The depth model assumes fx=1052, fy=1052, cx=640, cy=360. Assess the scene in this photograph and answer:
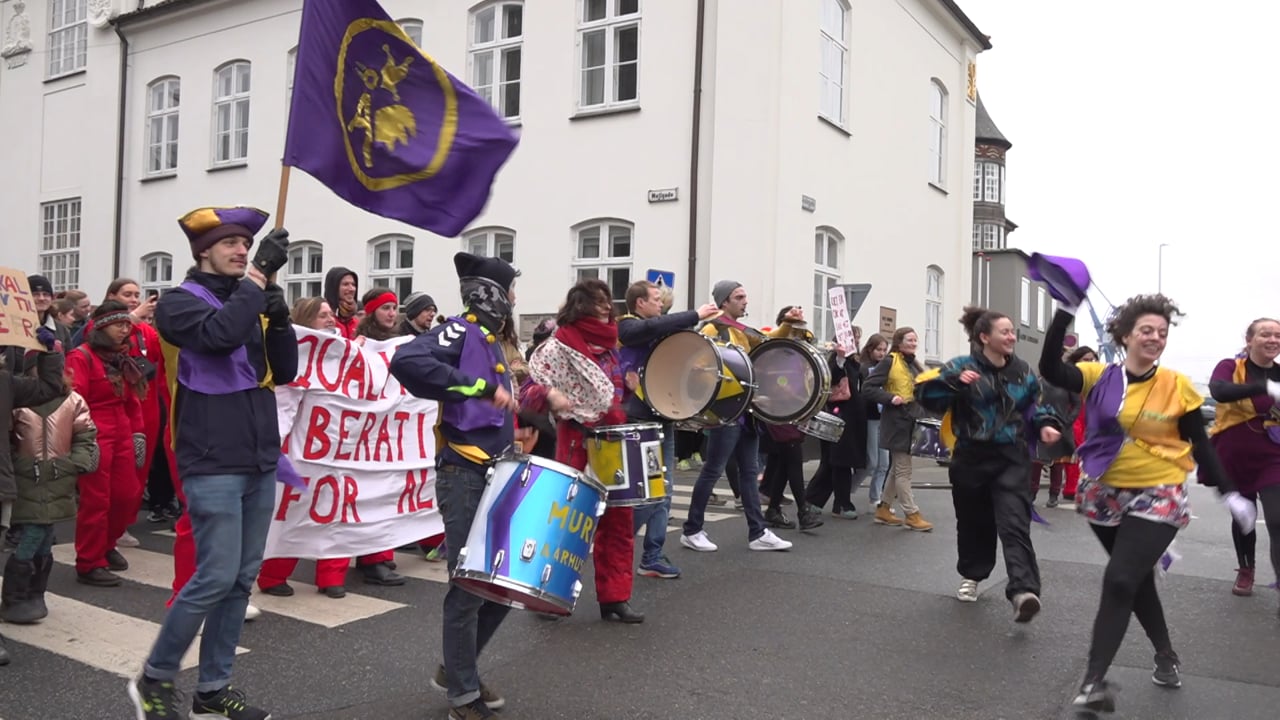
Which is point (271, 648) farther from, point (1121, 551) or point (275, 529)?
point (1121, 551)

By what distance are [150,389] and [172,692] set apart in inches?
171

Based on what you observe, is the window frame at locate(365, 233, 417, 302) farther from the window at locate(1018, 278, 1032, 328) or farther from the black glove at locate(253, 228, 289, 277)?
the window at locate(1018, 278, 1032, 328)

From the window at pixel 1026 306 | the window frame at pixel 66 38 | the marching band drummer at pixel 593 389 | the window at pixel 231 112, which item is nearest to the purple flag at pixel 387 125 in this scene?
the marching band drummer at pixel 593 389

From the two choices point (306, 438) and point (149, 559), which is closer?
point (306, 438)

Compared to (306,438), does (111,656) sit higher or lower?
lower

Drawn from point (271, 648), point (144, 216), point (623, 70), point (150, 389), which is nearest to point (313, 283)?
point (144, 216)

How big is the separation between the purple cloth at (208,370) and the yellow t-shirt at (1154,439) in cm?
365

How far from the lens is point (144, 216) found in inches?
902

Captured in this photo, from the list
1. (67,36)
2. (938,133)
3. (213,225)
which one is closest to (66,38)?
(67,36)

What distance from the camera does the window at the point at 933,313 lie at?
2184 cm

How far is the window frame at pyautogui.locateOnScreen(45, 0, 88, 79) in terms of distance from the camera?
80.2ft

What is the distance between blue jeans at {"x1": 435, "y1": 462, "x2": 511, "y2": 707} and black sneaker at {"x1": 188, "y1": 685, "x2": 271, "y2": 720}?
2.45ft

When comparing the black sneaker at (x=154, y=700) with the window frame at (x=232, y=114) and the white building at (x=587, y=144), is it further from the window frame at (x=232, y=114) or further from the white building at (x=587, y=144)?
the window frame at (x=232, y=114)

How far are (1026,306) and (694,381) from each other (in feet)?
90.7
